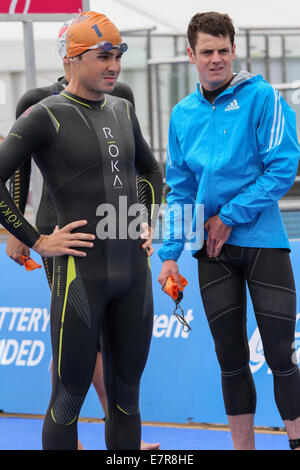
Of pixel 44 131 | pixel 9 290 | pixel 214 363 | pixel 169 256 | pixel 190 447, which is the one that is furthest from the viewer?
pixel 9 290

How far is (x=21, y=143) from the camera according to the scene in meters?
2.97

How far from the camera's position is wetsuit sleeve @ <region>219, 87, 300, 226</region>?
10.3 ft

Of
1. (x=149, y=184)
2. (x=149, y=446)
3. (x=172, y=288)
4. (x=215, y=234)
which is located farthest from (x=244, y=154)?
(x=149, y=446)

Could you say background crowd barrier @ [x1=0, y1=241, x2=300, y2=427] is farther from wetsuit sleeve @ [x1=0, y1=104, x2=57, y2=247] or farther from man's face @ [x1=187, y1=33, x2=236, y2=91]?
wetsuit sleeve @ [x1=0, y1=104, x2=57, y2=247]

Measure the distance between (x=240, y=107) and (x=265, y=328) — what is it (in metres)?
0.98

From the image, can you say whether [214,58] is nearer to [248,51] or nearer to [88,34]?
[88,34]

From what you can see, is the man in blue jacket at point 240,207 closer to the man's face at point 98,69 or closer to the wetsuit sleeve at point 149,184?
the wetsuit sleeve at point 149,184

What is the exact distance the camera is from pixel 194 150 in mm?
3342

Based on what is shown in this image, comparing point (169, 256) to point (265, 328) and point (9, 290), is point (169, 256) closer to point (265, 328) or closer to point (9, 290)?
point (265, 328)

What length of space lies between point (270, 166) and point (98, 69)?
0.85m

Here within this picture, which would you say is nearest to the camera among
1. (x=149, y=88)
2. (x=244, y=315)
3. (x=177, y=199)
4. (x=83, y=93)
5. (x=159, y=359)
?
(x=83, y=93)

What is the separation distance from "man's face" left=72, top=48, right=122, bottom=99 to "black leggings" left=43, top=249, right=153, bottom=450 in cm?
73
